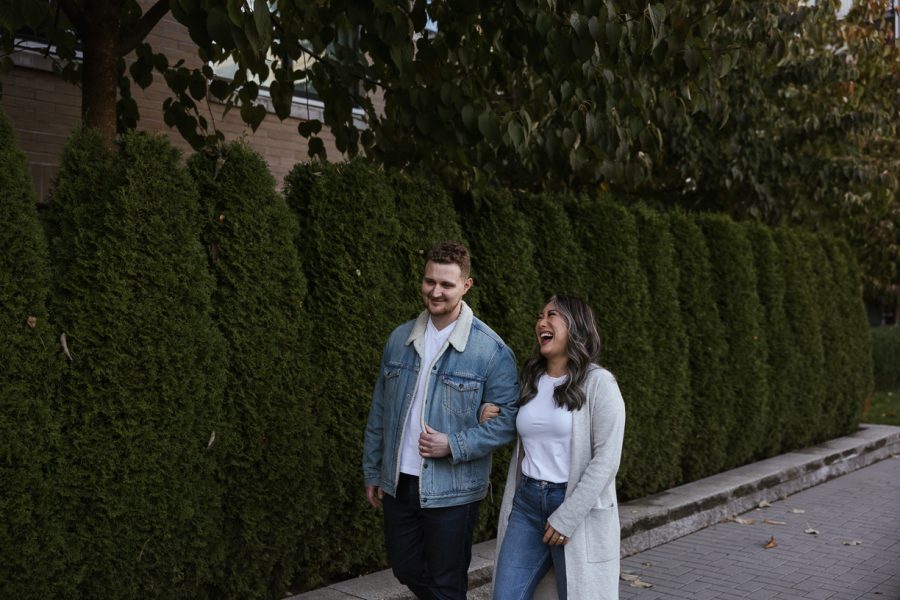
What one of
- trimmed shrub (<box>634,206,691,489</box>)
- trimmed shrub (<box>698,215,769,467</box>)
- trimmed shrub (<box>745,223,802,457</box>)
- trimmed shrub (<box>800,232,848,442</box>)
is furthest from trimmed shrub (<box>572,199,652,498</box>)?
trimmed shrub (<box>800,232,848,442</box>)

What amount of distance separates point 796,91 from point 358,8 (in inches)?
310

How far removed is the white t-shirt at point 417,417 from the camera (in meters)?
4.07

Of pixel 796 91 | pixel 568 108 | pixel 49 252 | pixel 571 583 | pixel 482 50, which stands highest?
pixel 796 91

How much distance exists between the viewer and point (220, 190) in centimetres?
501

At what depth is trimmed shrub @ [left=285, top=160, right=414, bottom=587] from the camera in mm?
5438

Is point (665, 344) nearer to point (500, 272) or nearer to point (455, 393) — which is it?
point (500, 272)

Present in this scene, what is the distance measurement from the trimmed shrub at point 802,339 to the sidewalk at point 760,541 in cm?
41

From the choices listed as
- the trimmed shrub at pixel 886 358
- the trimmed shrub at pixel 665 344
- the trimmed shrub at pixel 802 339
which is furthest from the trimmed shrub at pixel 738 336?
the trimmed shrub at pixel 886 358

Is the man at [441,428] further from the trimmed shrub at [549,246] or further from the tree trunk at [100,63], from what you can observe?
the trimmed shrub at [549,246]

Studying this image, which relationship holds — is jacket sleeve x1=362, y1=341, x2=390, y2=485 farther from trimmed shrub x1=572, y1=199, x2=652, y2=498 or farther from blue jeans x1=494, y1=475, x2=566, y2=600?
trimmed shrub x1=572, y1=199, x2=652, y2=498

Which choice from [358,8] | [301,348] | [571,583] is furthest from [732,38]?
[571,583]

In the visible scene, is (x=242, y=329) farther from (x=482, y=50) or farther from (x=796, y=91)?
(x=796, y=91)

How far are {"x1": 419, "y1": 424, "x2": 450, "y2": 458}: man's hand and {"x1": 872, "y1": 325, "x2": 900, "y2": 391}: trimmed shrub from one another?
60.5 ft

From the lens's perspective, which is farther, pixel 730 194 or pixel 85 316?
pixel 730 194
